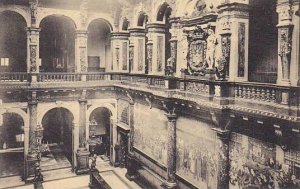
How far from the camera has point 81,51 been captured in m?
18.3

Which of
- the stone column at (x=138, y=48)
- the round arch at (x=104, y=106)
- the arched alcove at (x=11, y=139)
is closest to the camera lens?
the stone column at (x=138, y=48)

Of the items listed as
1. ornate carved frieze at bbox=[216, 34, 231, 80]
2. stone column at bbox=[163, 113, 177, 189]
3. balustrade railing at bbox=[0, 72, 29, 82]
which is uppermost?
ornate carved frieze at bbox=[216, 34, 231, 80]

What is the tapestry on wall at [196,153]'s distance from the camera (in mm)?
10648

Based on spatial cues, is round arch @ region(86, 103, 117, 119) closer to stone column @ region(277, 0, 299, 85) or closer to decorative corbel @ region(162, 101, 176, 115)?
decorative corbel @ region(162, 101, 176, 115)

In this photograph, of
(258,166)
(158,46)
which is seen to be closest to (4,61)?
(158,46)

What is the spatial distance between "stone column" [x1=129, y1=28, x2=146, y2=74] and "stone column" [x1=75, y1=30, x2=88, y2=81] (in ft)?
10.3

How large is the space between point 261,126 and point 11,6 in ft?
46.2

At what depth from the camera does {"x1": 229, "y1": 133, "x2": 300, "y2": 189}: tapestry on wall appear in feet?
25.5

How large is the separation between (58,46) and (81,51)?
105 inches

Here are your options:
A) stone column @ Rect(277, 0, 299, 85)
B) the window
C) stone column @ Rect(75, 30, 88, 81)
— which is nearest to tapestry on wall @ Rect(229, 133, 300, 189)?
stone column @ Rect(277, 0, 299, 85)

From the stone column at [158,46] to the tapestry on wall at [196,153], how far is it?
3392 millimetres

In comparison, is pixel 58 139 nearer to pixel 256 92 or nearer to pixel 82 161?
pixel 82 161

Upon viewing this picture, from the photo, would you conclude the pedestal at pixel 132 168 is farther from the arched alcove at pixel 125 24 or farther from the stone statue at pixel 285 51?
the stone statue at pixel 285 51

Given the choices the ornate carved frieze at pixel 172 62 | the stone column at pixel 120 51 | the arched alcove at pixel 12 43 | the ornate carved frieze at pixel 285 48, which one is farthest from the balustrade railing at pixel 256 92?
the arched alcove at pixel 12 43
